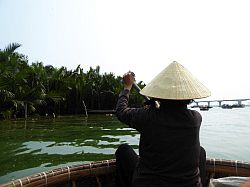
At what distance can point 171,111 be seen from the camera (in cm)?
189

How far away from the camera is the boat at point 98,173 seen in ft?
8.61

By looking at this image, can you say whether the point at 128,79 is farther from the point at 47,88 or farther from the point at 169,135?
the point at 47,88

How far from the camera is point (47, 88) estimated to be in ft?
83.0

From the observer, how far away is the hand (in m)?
2.32

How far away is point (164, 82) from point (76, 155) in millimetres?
5737

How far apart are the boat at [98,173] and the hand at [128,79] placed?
0.92m

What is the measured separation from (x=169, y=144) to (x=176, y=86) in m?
0.34

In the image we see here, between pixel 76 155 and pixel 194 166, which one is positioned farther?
pixel 76 155

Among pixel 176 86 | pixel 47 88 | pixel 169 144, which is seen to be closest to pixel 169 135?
pixel 169 144

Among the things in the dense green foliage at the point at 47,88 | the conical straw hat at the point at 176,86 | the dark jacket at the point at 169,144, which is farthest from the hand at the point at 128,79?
the dense green foliage at the point at 47,88

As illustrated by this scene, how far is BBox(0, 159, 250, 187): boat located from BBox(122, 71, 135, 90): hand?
916 mm

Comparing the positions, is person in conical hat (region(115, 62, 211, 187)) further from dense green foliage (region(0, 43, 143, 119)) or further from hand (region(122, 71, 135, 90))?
dense green foliage (region(0, 43, 143, 119))

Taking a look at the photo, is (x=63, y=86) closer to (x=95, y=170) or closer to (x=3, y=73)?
(x=3, y=73)

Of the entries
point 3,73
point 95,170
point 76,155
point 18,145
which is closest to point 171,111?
point 95,170
